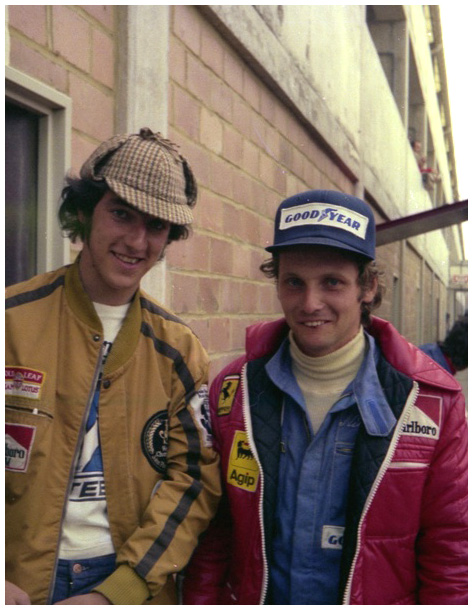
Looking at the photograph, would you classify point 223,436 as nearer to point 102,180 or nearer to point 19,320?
point 19,320

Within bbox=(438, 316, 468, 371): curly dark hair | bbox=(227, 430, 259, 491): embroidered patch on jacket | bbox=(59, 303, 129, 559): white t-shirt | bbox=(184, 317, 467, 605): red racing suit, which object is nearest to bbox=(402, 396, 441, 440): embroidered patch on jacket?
bbox=(184, 317, 467, 605): red racing suit

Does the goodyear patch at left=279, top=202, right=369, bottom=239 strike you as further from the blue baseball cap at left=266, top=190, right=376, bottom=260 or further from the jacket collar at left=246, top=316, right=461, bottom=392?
the jacket collar at left=246, top=316, right=461, bottom=392

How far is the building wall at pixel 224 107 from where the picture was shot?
2334mm

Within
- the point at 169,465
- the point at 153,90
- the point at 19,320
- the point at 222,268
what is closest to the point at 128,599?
the point at 169,465

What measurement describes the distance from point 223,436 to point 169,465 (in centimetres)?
19

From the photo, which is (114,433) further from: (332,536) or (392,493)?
(392,493)

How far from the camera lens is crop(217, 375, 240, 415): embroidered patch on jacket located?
1.86 meters

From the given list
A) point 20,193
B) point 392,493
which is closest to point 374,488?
point 392,493

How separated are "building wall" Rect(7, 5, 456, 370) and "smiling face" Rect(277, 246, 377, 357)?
58 centimetres

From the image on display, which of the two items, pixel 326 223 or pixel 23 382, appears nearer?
pixel 23 382

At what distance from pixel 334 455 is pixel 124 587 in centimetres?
63

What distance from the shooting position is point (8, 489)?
5.01 ft

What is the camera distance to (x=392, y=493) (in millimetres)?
1620

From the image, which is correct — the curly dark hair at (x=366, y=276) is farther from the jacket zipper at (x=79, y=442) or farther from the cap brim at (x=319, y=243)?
the jacket zipper at (x=79, y=442)
